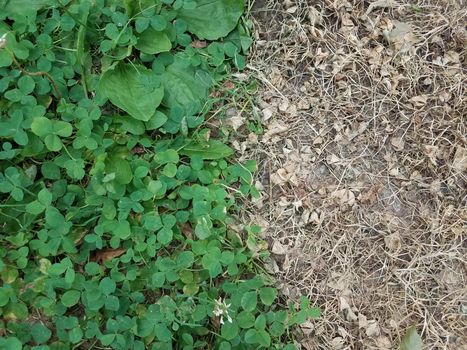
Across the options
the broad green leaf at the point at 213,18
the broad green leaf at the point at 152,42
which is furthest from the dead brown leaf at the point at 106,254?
the broad green leaf at the point at 213,18

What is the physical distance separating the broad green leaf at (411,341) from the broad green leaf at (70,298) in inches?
51.9

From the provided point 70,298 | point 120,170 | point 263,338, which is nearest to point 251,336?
point 263,338

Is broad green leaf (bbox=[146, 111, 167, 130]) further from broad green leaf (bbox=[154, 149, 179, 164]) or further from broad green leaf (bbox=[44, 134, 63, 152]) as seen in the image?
broad green leaf (bbox=[44, 134, 63, 152])

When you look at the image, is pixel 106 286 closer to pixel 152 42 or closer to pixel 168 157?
pixel 168 157

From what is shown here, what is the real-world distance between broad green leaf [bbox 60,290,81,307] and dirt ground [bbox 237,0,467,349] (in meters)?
0.79

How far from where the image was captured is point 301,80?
107 inches

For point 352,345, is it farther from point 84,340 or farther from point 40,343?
point 40,343

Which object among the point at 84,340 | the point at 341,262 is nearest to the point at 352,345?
the point at 341,262

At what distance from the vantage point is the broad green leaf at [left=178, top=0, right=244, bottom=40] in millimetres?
2684

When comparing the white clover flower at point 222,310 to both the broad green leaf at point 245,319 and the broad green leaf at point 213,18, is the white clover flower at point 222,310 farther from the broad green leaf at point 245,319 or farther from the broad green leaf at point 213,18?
the broad green leaf at point 213,18

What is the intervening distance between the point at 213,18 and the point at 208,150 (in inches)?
23.1

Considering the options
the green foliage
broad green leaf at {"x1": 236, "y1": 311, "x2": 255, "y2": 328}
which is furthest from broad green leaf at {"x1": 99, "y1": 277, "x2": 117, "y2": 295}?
broad green leaf at {"x1": 236, "y1": 311, "x2": 255, "y2": 328}

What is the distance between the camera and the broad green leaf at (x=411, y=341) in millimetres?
2525

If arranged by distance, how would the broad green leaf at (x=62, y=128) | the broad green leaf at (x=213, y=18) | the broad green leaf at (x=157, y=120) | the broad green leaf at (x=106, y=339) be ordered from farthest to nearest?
the broad green leaf at (x=213, y=18), the broad green leaf at (x=157, y=120), the broad green leaf at (x=62, y=128), the broad green leaf at (x=106, y=339)
